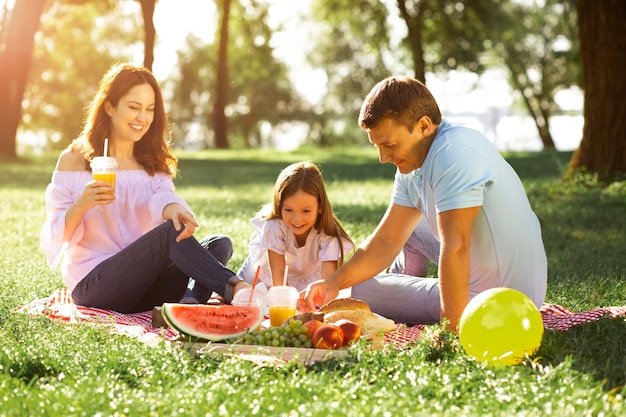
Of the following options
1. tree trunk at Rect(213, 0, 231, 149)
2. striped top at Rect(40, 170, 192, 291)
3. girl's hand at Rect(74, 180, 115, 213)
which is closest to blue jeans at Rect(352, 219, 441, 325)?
striped top at Rect(40, 170, 192, 291)

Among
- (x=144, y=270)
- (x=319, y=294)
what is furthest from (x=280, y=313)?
(x=144, y=270)

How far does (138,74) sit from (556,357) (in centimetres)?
329

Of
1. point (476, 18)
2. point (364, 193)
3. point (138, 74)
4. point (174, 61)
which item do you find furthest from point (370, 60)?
point (138, 74)

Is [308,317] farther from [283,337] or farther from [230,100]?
[230,100]

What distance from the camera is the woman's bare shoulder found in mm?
5570

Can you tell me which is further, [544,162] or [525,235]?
[544,162]

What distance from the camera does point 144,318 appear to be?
5262mm

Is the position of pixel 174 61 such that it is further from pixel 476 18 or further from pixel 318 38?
pixel 476 18

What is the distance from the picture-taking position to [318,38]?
5038 cm

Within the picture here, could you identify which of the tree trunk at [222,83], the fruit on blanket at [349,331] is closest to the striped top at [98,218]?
the fruit on blanket at [349,331]

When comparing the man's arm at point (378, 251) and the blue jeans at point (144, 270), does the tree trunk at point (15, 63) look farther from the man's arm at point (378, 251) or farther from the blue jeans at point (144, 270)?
the man's arm at point (378, 251)

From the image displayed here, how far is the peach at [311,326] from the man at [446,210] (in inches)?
22.7

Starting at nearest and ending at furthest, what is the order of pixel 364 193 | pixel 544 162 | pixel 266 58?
1. pixel 364 193
2. pixel 544 162
3. pixel 266 58

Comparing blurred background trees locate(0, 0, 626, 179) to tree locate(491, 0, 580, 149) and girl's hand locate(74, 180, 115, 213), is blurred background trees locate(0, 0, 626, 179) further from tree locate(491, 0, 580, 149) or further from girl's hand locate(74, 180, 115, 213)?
girl's hand locate(74, 180, 115, 213)
